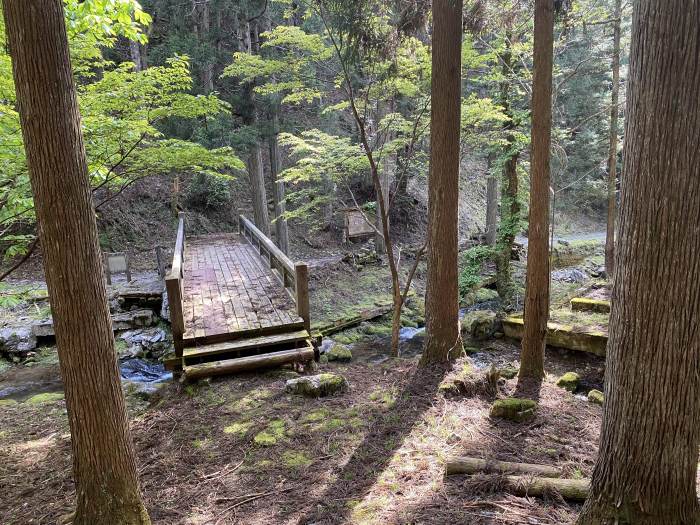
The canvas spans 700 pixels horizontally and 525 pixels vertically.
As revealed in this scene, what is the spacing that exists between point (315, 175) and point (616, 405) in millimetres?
8190

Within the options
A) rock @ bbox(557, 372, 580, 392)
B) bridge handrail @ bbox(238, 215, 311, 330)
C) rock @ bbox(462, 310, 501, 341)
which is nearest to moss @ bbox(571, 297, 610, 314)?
rock @ bbox(462, 310, 501, 341)

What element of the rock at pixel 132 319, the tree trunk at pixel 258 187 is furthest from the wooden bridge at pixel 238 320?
the tree trunk at pixel 258 187

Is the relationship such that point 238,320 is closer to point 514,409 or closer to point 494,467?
point 514,409

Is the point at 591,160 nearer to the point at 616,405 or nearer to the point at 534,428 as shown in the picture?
the point at 534,428

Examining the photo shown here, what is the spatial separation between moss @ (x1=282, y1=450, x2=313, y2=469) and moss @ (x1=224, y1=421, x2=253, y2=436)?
0.71m

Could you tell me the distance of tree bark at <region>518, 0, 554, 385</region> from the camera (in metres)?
5.30

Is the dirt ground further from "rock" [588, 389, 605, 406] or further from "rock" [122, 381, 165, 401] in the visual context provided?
"rock" [588, 389, 605, 406]

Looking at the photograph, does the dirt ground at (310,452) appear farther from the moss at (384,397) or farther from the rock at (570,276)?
the rock at (570,276)

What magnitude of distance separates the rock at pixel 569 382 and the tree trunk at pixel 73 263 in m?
6.15

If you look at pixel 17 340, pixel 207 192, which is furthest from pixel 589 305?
pixel 207 192

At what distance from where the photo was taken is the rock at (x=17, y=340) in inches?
357

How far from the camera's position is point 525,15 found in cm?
894

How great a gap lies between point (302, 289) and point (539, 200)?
3.64 m

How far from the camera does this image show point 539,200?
5.52 meters
